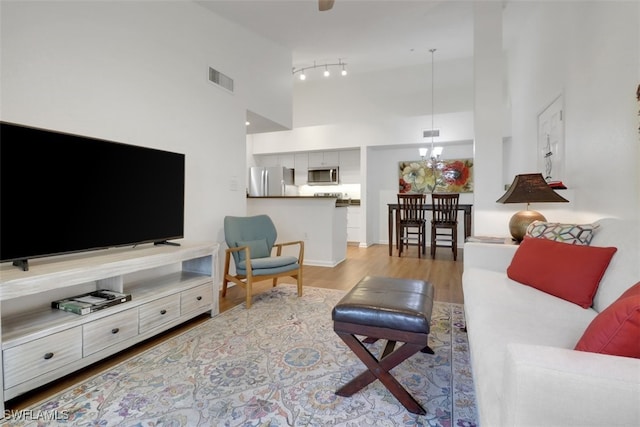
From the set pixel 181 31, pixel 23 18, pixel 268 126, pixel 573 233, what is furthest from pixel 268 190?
pixel 573 233

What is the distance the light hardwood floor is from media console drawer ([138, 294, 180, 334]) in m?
0.14

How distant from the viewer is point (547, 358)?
2.40 ft

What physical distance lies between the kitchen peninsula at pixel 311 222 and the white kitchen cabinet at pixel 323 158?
2.31 metres

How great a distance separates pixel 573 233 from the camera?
1950 millimetres

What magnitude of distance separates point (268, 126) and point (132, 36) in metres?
2.18

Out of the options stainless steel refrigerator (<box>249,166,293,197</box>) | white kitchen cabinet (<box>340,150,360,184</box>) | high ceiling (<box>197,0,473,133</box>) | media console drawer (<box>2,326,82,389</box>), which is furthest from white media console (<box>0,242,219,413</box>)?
white kitchen cabinet (<box>340,150,360,184</box>)

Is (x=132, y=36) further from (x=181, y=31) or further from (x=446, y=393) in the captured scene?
(x=446, y=393)

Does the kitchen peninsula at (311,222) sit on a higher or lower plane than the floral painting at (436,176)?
lower

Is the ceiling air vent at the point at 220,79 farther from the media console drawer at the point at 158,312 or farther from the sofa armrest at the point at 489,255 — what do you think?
the sofa armrest at the point at 489,255

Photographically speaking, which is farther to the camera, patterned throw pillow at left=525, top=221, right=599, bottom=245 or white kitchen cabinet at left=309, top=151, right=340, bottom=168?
white kitchen cabinet at left=309, top=151, right=340, bottom=168

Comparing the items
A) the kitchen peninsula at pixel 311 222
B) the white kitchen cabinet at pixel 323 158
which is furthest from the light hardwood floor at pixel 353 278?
the white kitchen cabinet at pixel 323 158

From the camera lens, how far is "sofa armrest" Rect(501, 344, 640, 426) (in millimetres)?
653

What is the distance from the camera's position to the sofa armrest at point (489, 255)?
233 centimetres

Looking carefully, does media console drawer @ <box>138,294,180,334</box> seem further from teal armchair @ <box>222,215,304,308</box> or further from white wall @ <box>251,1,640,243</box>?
white wall @ <box>251,1,640,243</box>
